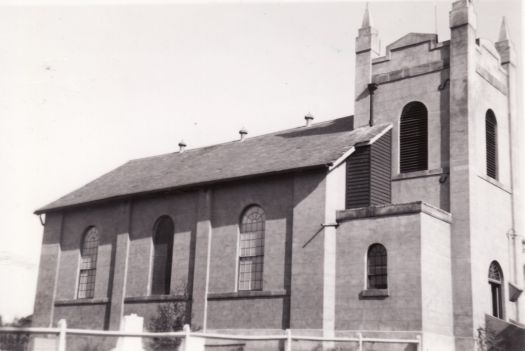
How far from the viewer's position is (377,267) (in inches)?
934

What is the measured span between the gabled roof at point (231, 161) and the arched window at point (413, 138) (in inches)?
34.1

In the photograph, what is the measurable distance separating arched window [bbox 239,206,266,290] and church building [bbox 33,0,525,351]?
6cm

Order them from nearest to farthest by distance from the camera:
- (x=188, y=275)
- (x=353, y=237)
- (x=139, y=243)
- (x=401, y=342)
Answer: (x=401, y=342), (x=353, y=237), (x=188, y=275), (x=139, y=243)

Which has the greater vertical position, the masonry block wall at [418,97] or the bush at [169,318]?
the masonry block wall at [418,97]

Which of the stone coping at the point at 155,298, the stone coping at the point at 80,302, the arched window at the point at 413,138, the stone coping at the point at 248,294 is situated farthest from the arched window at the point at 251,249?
the stone coping at the point at 80,302

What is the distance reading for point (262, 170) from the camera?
26.9m

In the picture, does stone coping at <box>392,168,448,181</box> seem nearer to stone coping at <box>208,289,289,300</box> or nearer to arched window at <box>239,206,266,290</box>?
arched window at <box>239,206,266,290</box>

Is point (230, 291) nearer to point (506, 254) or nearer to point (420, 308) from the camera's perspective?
point (420, 308)

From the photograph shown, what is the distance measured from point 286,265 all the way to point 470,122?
893 centimetres

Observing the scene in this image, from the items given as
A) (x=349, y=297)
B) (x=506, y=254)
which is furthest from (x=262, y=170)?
(x=506, y=254)

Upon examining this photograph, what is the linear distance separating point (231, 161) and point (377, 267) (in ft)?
33.3

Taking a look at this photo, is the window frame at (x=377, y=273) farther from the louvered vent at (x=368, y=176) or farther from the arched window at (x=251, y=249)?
the arched window at (x=251, y=249)

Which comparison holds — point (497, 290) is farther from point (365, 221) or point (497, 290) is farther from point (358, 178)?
point (358, 178)

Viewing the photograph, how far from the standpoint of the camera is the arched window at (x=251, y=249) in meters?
26.5
